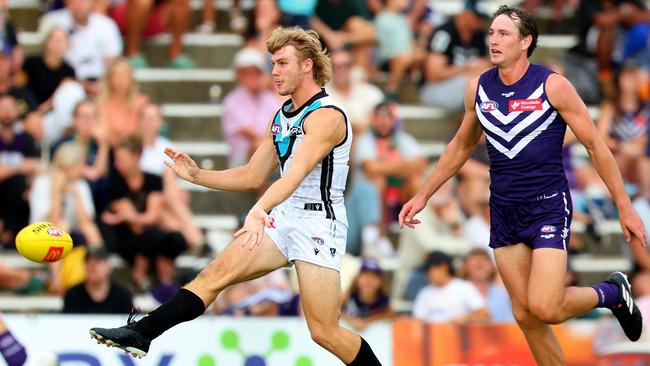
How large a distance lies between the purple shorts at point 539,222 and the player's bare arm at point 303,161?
129 cm

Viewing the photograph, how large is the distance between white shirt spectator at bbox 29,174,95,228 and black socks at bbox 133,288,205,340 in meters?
4.69

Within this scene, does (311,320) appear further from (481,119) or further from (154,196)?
(154,196)

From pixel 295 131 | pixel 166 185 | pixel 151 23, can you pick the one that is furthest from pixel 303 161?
pixel 151 23

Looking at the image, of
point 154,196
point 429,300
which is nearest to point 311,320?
point 429,300

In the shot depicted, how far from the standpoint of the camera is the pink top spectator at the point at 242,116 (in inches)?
574

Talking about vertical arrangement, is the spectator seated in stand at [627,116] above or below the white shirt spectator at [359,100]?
below

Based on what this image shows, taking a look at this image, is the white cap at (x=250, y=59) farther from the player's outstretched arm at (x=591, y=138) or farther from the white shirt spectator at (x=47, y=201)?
the player's outstretched arm at (x=591, y=138)

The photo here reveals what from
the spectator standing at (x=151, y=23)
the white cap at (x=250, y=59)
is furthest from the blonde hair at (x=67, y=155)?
the spectator standing at (x=151, y=23)

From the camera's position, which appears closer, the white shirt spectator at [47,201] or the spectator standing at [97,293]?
the spectator standing at [97,293]

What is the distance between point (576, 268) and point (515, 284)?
5521mm

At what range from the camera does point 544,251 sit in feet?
30.3

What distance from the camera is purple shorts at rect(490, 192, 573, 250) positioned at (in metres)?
9.29

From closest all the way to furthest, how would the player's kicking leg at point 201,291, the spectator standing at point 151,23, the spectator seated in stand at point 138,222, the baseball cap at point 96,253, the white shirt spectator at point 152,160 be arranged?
the player's kicking leg at point 201,291 → the baseball cap at point 96,253 → the spectator seated in stand at point 138,222 → the white shirt spectator at point 152,160 → the spectator standing at point 151,23

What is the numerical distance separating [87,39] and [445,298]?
198 inches
